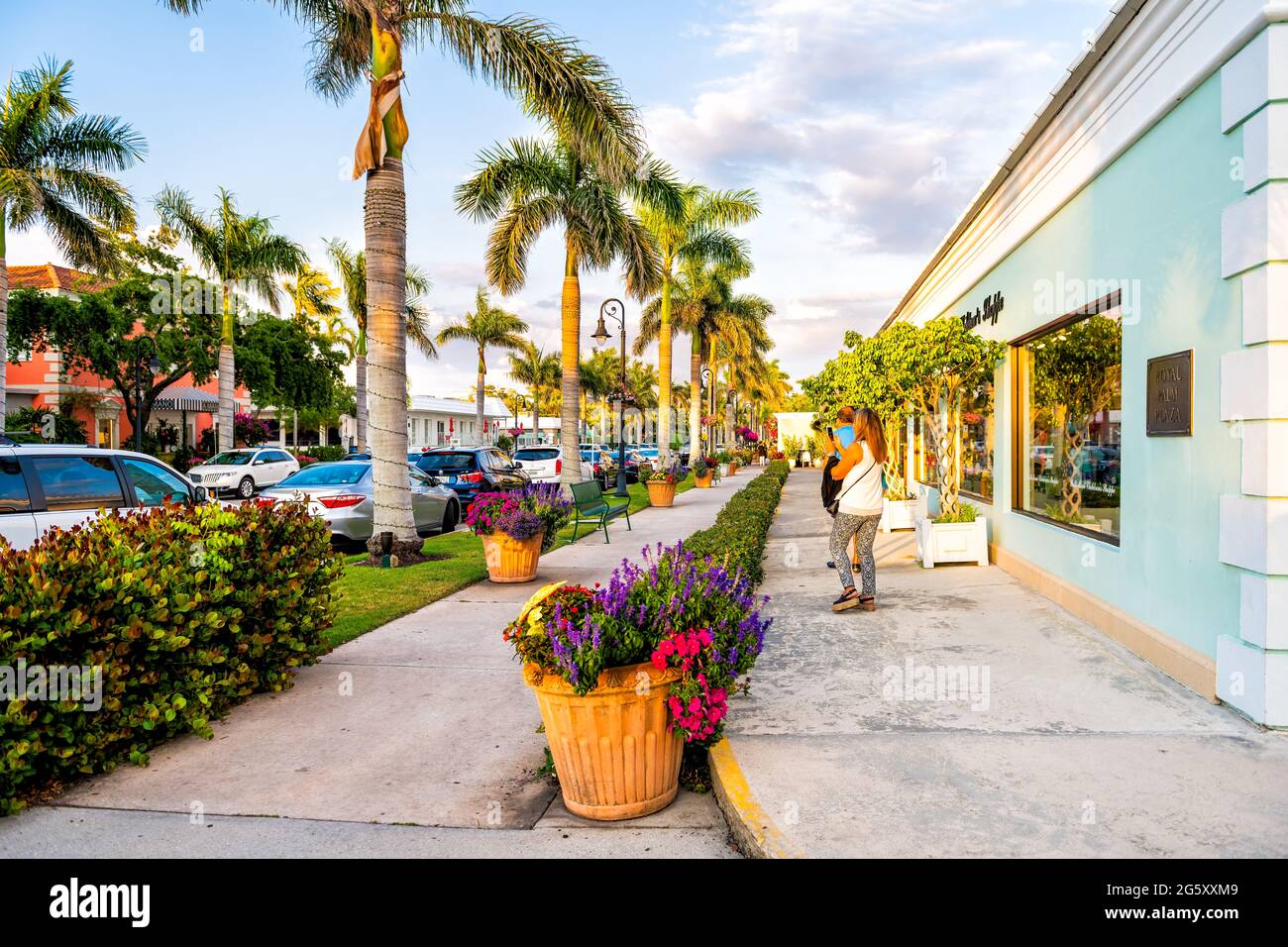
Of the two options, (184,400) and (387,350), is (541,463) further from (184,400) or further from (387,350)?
(184,400)

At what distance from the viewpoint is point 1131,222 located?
6.33 m

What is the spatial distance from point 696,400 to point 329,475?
2403 centimetres

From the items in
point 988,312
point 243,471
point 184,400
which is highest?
point 184,400

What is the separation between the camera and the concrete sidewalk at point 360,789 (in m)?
3.56

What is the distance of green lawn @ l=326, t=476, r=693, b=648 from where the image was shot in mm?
7870

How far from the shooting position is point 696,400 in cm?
3628

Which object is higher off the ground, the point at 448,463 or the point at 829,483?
the point at 448,463

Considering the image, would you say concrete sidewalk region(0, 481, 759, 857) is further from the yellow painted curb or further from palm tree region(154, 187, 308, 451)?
palm tree region(154, 187, 308, 451)

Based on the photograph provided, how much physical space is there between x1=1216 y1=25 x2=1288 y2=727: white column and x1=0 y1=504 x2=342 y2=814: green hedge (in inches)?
231

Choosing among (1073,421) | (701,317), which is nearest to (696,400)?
(701,317)

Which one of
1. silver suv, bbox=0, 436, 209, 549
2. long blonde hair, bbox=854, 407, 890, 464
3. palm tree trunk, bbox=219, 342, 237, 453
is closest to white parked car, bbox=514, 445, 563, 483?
palm tree trunk, bbox=219, 342, 237, 453

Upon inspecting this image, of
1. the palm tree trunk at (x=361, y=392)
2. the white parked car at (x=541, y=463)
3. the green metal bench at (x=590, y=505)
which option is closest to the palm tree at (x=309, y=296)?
the palm tree trunk at (x=361, y=392)

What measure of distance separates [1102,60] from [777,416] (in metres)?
58.2

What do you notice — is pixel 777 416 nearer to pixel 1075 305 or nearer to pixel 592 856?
pixel 1075 305
